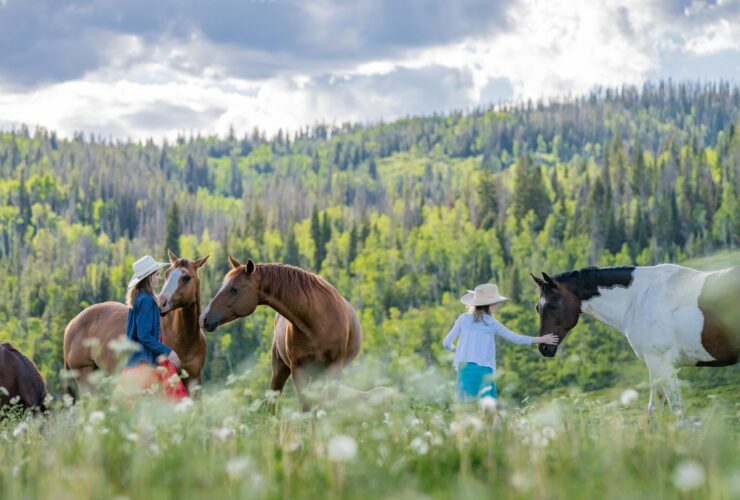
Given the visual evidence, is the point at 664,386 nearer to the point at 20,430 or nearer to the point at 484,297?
the point at 484,297

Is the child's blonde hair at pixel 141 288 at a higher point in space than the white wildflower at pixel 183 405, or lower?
higher

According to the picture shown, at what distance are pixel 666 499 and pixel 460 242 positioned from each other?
179 m

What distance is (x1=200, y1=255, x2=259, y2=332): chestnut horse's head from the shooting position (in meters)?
12.4

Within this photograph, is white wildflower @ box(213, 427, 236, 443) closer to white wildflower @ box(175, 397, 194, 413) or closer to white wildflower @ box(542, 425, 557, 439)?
white wildflower @ box(175, 397, 194, 413)

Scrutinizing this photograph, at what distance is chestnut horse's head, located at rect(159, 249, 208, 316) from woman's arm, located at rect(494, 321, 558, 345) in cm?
399

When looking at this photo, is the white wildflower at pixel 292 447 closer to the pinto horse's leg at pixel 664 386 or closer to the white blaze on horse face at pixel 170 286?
the pinto horse's leg at pixel 664 386

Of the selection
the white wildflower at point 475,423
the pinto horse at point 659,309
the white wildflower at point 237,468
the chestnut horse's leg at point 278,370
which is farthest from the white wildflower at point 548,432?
the chestnut horse's leg at point 278,370

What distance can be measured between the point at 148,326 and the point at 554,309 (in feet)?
18.9

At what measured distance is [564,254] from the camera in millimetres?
165375

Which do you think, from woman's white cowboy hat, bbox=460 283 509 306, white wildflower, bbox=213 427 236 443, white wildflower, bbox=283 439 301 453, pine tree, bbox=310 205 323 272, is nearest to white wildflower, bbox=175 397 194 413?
white wildflower, bbox=213 427 236 443

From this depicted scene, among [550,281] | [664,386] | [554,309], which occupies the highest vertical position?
[550,281]

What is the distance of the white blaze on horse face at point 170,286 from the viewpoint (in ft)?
40.6

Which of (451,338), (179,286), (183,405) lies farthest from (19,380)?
(183,405)

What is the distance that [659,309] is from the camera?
13.0 meters
